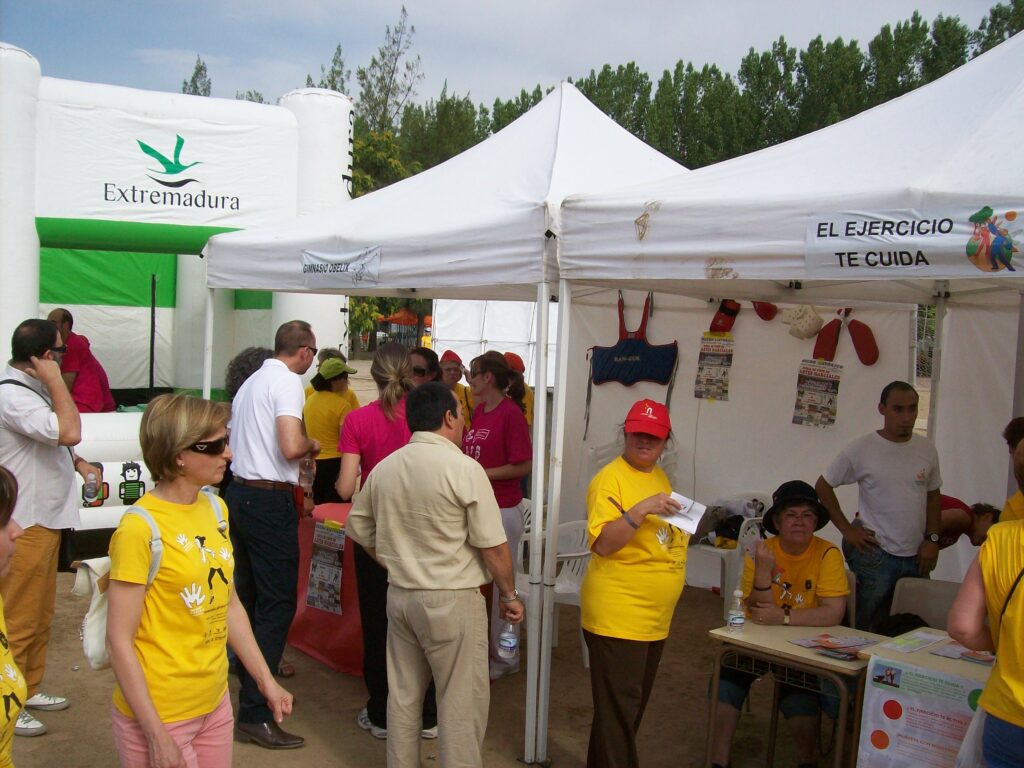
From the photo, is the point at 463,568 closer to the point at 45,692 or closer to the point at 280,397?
the point at 280,397

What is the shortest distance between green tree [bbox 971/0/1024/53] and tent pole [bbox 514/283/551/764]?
29330mm

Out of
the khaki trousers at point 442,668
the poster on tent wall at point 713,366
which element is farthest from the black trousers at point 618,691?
the poster on tent wall at point 713,366

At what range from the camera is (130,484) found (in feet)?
20.8

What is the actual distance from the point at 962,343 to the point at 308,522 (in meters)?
3.85

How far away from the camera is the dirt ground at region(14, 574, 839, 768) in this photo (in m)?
3.54

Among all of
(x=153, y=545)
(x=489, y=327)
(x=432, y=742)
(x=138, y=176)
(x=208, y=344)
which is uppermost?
(x=138, y=176)

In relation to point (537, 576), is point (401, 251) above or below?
above

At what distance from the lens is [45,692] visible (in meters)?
4.07

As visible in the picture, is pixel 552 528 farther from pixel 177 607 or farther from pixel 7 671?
pixel 7 671

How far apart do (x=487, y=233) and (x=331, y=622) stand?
223 centimetres

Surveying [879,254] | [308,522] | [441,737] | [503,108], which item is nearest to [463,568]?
[441,737]

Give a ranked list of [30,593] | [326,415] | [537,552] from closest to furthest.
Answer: [30,593], [537,552], [326,415]

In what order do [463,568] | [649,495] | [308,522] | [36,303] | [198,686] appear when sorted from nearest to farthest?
1. [198,686]
2. [463,568]
3. [649,495]
4. [308,522]
5. [36,303]

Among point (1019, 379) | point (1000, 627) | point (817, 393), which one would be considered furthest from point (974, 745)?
point (817, 393)
